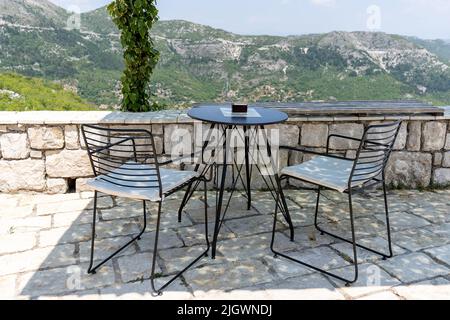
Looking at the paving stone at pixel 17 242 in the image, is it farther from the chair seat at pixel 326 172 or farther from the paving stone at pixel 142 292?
the chair seat at pixel 326 172

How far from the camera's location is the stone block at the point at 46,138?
3.36m

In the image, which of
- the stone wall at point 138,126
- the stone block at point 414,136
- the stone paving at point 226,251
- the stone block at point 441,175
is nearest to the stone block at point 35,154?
the stone wall at point 138,126

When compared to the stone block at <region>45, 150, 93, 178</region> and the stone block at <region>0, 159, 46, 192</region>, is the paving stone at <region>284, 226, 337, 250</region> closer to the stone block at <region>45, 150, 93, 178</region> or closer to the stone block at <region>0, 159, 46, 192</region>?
the stone block at <region>45, 150, 93, 178</region>

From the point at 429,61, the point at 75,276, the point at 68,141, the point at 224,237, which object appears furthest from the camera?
the point at 429,61

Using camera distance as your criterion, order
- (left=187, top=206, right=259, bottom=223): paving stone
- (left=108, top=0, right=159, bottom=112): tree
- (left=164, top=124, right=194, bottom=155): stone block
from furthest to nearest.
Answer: (left=108, top=0, right=159, bottom=112): tree → (left=164, top=124, right=194, bottom=155): stone block → (left=187, top=206, right=259, bottom=223): paving stone

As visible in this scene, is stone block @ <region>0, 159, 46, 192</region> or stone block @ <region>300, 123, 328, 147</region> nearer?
stone block @ <region>0, 159, 46, 192</region>

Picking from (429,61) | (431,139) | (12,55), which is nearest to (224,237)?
(431,139)

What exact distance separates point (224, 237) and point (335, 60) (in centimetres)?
3854

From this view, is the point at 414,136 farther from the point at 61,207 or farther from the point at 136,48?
the point at 61,207

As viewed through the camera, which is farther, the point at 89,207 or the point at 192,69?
the point at 192,69

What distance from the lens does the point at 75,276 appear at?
2.15m

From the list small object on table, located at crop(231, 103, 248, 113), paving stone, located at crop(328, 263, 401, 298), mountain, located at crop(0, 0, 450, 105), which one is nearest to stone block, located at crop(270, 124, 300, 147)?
small object on table, located at crop(231, 103, 248, 113)

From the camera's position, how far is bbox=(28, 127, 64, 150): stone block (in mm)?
3361
